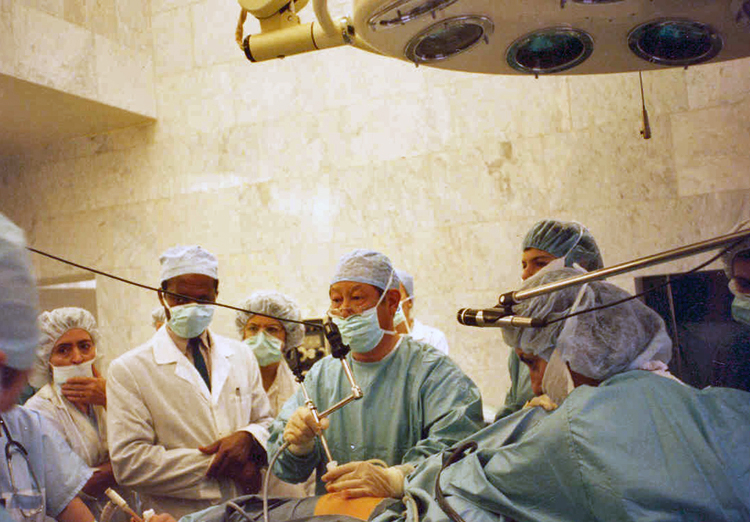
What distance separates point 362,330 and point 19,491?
1.12 m

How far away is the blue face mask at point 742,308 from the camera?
7.68 ft

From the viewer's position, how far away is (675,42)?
6.09 feet

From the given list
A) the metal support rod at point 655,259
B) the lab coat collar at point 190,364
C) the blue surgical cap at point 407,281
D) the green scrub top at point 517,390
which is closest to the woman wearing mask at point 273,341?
the lab coat collar at point 190,364

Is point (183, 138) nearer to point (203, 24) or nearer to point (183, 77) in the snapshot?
point (183, 77)

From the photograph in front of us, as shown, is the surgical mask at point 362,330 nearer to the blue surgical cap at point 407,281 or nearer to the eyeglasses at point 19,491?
the eyeglasses at point 19,491

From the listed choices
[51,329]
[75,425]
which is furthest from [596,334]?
[51,329]

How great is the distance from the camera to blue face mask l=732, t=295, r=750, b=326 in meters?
2.34

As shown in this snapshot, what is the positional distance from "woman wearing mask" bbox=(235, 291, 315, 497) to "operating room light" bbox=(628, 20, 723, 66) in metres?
2.08

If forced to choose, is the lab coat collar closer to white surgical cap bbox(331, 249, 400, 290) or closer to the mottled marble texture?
white surgical cap bbox(331, 249, 400, 290)

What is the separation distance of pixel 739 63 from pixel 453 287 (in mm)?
1821

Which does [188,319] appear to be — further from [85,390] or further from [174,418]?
[85,390]

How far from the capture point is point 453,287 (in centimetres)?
436

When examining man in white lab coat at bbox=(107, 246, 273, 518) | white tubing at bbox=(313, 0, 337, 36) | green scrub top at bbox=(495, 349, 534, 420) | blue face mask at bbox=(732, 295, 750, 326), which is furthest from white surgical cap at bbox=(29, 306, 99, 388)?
blue face mask at bbox=(732, 295, 750, 326)

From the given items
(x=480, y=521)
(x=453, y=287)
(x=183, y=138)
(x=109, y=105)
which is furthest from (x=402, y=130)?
(x=480, y=521)
